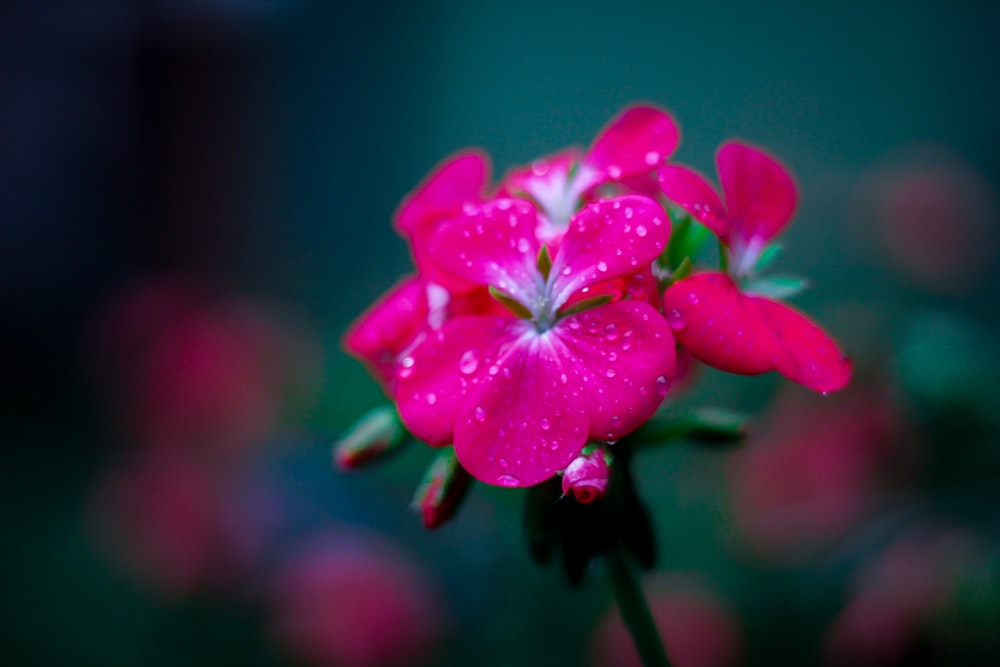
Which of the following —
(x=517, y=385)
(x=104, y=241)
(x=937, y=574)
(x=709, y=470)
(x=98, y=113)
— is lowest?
(x=104, y=241)

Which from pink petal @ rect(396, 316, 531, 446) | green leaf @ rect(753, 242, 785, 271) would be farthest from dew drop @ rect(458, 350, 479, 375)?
green leaf @ rect(753, 242, 785, 271)

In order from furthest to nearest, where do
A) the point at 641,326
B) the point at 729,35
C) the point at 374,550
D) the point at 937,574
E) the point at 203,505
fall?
the point at 729,35, the point at 203,505, the point at 374,550, the point at 937,574, the point at 641,326

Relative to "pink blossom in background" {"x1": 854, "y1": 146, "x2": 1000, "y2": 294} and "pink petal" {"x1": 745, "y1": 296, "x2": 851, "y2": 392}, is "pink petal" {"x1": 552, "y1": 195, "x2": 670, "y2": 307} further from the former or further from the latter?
"pink blossom in background" {"x1": 854, "y1": 146, "x2": 1000, "y2": 294}

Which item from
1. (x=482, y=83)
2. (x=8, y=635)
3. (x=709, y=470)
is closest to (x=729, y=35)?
(x=482, y=83)

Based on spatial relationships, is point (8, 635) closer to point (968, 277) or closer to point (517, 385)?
point (517, 385)

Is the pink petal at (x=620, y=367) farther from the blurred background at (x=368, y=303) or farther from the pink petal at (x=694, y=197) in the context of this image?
the blurred background at (x=368, y=303)

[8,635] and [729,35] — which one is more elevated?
[729,35]

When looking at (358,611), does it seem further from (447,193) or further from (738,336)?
(738,336)

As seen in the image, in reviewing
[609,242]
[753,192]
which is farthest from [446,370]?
[753,192]
